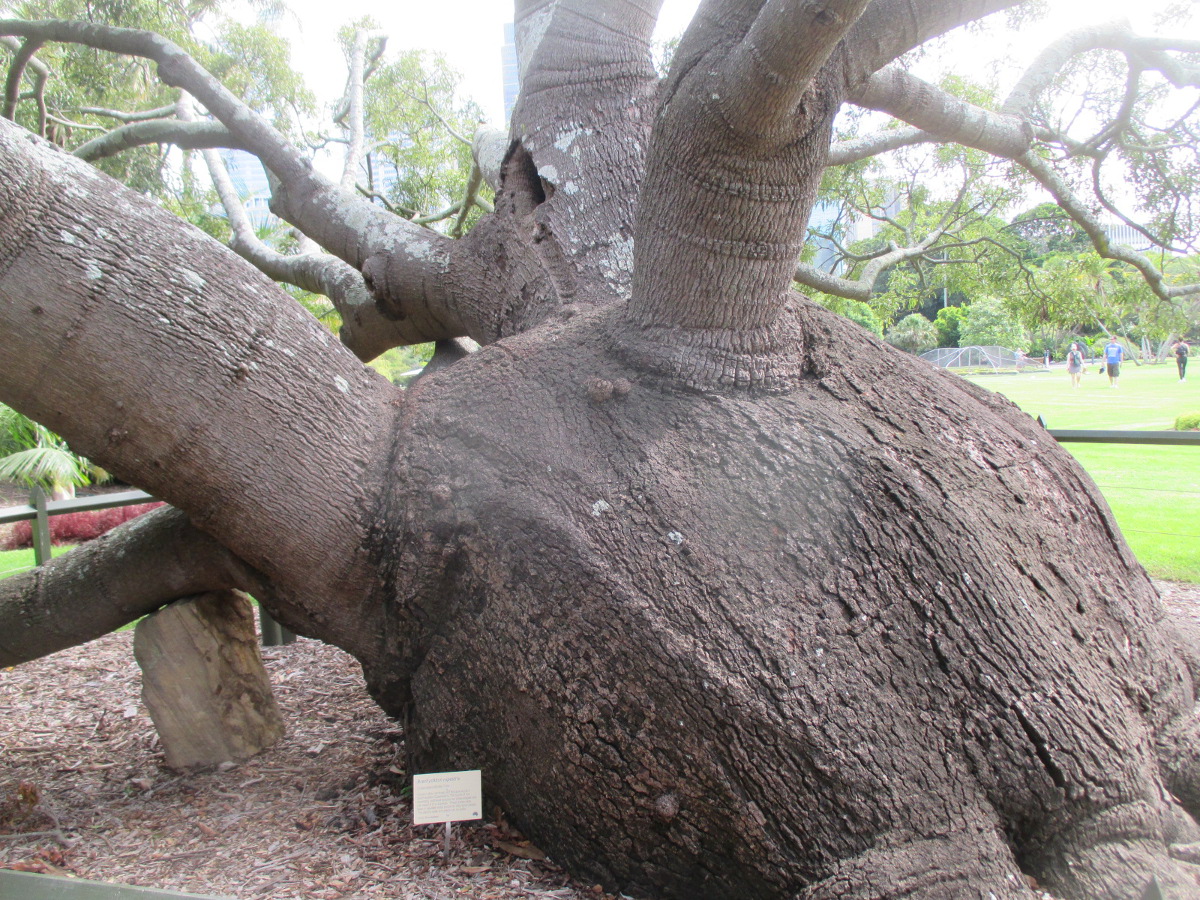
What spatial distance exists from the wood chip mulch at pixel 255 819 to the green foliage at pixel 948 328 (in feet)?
97.4

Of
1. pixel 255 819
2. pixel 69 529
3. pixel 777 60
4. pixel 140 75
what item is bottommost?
pixel 255 819

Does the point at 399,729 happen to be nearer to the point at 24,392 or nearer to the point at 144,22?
the point at 24,392

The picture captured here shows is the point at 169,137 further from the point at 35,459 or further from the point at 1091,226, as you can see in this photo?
the point at 35,459

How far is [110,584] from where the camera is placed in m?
2.45

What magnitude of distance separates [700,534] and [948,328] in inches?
1209

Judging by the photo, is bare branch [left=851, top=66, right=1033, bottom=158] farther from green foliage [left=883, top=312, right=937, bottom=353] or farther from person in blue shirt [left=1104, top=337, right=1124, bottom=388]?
green foliage [left=883, top=312, right=937, bottom=353]

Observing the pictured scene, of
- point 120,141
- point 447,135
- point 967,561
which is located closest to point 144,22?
point 120,141

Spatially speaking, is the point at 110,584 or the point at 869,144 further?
the point at 869,144

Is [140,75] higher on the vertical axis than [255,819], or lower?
higher

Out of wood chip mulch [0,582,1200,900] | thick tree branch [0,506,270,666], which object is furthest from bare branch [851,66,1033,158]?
thick tree branch [0,506,270,666]

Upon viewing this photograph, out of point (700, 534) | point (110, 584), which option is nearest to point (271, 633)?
point (110, 584)

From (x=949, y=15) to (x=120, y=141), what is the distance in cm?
445

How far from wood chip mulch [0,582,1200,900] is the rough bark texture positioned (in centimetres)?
10

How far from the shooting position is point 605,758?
1.83 metres
